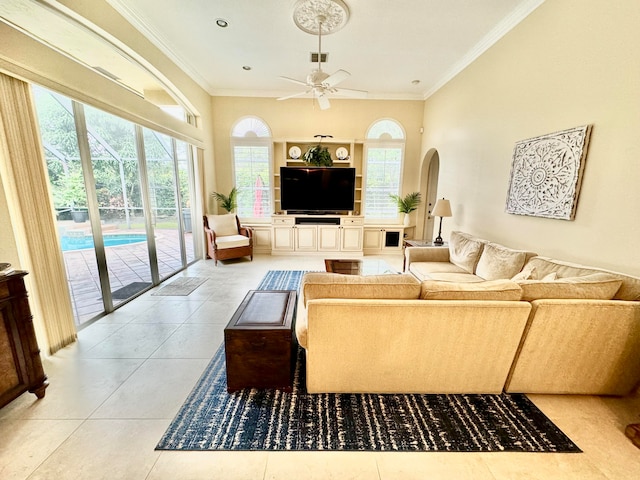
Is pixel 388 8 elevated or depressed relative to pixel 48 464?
elevated

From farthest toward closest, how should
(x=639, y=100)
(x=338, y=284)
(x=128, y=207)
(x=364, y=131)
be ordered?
(x=364, y=131), (x=128, y=207), (x=639, y=100), (x=338, y=284)

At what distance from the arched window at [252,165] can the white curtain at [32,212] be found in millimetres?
3760

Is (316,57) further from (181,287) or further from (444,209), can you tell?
(181,287)

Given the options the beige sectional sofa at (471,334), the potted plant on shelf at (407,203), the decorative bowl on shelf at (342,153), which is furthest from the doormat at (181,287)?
the potted plant on shelf at (407,203)

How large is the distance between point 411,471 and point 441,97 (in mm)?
5487

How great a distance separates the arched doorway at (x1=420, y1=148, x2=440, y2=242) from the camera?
5711mm

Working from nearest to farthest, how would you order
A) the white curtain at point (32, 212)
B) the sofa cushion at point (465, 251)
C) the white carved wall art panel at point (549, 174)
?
the white curtain at point (32, 212) → the white carved wall art panel at point (549, 174) → the sofa cushion at point (465, 251)

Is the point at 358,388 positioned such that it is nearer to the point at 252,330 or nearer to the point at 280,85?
the point at 252,330

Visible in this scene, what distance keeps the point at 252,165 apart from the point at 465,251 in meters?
4.53

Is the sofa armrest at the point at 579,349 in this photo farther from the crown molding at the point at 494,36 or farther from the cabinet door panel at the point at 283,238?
the cabinet door panel at the point at 283,238

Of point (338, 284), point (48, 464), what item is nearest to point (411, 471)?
point (338, 284)

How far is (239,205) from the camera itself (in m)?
5.89

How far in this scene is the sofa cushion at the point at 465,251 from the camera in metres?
3.17

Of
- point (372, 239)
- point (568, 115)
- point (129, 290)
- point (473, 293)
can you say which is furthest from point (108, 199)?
point (568, 115)
